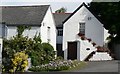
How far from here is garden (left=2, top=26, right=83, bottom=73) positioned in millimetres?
21484

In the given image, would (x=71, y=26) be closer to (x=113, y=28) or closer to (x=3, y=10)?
(x=113, y=28)

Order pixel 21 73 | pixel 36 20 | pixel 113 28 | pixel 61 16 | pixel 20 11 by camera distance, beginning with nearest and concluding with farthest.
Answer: pixel 21 73
pixel 36 20
pixel 20 11
pixel 113 28
pixel 61 16

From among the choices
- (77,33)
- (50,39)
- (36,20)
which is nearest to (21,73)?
(36,20)

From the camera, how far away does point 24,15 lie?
32.8 metres

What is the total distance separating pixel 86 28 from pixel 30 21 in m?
7.08

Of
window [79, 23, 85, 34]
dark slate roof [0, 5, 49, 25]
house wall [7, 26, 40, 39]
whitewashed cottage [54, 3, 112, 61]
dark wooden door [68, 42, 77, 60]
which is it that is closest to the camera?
house wall [7, 26, 40, 39]

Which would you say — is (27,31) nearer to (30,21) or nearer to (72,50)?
(30,21)

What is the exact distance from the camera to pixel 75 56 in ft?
116

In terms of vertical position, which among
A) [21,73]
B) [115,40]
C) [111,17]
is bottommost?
[21,73]

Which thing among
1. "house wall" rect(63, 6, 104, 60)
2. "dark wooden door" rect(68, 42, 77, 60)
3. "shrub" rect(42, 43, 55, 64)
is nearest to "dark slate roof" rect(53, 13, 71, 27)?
"house wall" rect(63, 6, 104, 60)

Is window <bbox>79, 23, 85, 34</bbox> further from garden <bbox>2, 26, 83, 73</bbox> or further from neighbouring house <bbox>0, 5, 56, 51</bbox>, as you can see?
garden <bbox>2, 26, 83, 73</bbox>

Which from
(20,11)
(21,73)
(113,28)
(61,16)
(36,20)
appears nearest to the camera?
(21,73)

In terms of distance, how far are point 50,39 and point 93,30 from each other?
4.76 meters

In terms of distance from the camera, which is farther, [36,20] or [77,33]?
[77,33]
